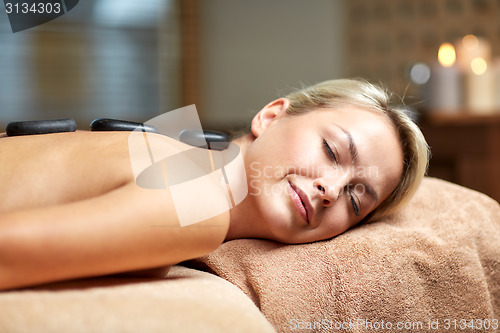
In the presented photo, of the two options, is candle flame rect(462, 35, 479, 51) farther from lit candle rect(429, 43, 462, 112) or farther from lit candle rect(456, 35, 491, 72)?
lit candle rect(429, 43, 462, 112)

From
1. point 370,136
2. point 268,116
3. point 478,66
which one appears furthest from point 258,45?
point 370,136

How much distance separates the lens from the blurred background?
Result: 2.61 meters

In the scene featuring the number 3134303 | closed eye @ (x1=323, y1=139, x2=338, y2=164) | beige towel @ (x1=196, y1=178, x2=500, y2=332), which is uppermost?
the number 3134303

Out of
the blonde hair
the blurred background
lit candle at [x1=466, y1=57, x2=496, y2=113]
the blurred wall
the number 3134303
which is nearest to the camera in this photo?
the blonde hair

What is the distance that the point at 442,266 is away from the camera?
2.73 feet

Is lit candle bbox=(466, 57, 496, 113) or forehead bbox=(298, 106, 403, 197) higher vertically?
forehead bbox=(298, 106, 403, 197)

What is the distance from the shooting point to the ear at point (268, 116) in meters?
1.00

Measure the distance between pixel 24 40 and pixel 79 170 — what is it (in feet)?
7.41

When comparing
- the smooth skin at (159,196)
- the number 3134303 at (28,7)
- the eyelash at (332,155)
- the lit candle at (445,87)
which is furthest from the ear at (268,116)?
the lit candle at (445,87)

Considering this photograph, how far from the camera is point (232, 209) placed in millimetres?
893

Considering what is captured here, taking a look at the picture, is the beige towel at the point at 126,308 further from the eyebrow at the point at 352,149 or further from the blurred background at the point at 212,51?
the blurred background at the point at 212,51

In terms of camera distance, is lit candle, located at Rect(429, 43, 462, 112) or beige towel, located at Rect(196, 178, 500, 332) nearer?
beige towel, located at Rect(196, 178, 500, 332)

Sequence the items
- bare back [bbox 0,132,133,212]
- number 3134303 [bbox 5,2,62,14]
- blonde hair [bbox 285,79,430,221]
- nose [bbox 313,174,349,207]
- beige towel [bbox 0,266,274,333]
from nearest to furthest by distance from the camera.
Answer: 1. beige towel [bbox 0,266,274,333]
2. bare back [bbox 0,132,133,212]
3. nose [bbox 313,174,349,207]
4. blonde hair [bbox 285,79,430,221]
5. number 3134303 [bbox 5,2,62,14]

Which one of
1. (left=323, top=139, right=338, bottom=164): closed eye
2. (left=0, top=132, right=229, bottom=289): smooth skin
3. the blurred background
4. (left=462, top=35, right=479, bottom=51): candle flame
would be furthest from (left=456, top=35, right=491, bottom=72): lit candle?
(left=0, top=132, right=229, bottom=289): smooth skin
